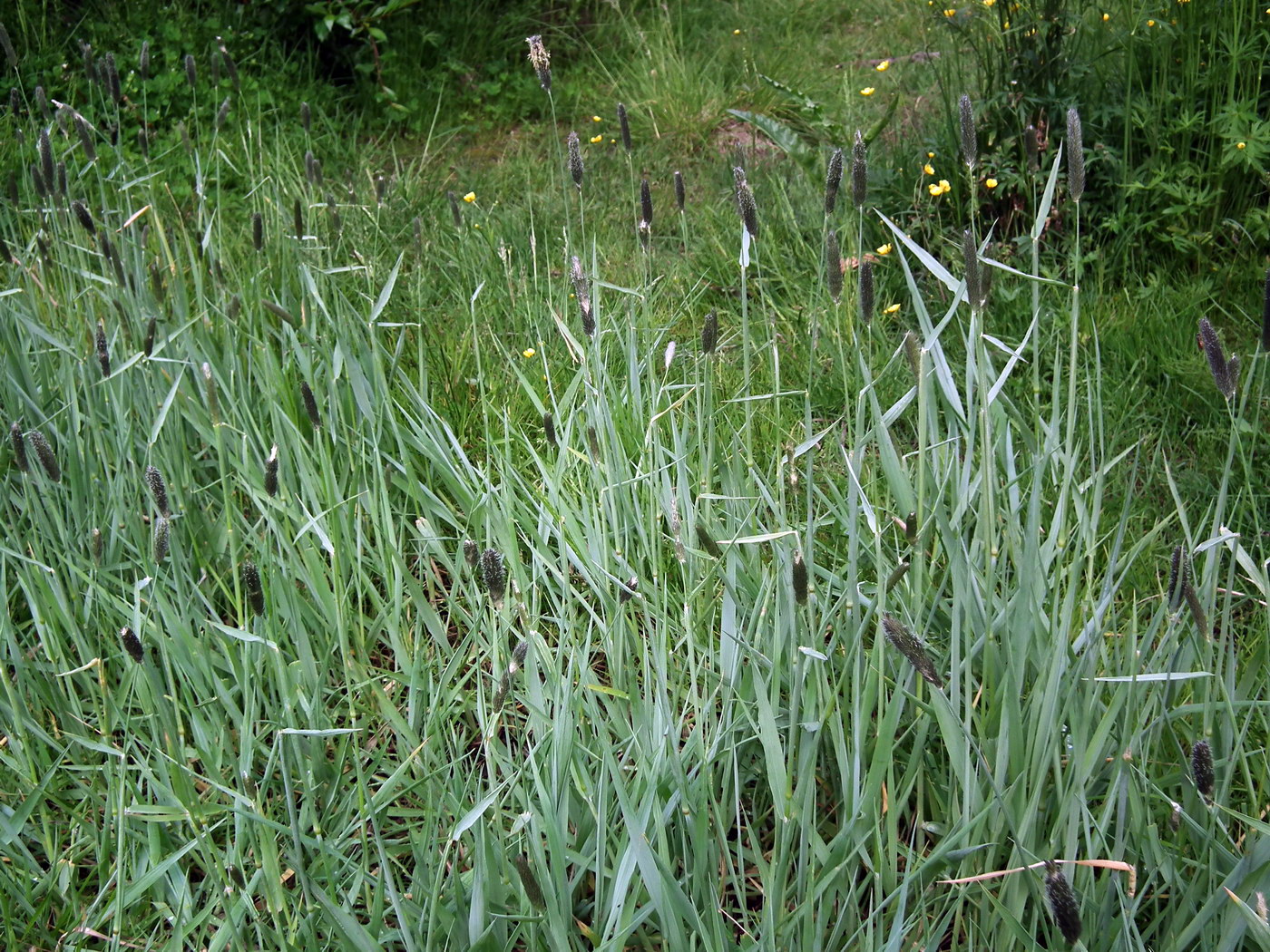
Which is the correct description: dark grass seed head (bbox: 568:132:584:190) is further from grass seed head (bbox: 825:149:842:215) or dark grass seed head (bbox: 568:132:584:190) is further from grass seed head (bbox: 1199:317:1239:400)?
grass seed head (bbox: 1199:317:1239:400)

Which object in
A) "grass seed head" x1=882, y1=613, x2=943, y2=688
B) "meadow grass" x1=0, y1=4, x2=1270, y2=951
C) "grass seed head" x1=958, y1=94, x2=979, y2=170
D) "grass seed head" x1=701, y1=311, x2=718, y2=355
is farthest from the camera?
"grass seed head" x1=701, y1=311, x2=718, y2=355

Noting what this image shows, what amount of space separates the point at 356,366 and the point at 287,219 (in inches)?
36.3

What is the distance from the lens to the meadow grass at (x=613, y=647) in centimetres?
136

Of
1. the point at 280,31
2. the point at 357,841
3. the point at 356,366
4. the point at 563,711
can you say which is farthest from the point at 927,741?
the point at 280,31

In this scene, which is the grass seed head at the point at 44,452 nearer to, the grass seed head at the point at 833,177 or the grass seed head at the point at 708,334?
the grass seed head at the point at 708,334

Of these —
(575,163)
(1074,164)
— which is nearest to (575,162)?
(575,163)

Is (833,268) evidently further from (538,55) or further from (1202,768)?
(538,55)

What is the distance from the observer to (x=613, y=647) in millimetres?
1679

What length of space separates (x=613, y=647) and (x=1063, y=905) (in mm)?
847

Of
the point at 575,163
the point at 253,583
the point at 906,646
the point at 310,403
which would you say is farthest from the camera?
the point at 575,163

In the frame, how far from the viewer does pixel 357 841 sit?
159 cm

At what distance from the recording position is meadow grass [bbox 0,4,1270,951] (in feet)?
4.47

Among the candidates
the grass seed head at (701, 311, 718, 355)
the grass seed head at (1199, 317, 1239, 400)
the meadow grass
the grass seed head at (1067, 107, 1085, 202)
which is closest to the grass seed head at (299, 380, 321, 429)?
the meadow grass

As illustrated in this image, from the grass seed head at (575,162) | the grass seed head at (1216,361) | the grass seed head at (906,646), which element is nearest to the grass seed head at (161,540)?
the grass seed head at (906,646)
